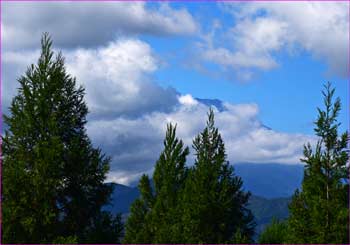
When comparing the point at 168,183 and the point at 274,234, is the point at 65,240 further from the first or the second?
the point at 274,234

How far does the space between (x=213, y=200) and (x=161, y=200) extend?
22.9 feet

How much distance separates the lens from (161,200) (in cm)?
4512

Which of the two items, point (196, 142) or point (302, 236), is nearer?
point (302, 236)

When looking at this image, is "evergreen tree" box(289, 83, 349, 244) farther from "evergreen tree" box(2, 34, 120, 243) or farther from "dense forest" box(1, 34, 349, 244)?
"evergreen tree" box(2, 34, 120, 243)

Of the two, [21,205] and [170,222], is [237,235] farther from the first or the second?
[21,205]

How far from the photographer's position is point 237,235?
38.3m

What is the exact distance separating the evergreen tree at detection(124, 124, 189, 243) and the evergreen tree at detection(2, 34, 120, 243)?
1727 centimetres

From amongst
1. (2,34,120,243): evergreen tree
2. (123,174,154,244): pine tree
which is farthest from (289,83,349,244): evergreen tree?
(123,174,154,244): pine tree

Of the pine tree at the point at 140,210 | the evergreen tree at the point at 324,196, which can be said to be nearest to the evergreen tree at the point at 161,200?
the pine tree at the point at 140,210

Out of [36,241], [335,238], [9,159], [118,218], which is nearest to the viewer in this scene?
[36,241]

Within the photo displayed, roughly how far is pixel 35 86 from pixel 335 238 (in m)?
17.7

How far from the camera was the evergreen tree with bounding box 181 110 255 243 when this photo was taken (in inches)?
1519

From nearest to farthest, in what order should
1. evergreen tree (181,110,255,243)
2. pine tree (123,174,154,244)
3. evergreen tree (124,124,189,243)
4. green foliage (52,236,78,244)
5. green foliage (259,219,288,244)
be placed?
green foliage (52,236,78,244) < evergreen tree (181,110,255,243) < evergreen tree (124,124,189,243) < pine tree (123,174,154,244) < green foliage (259,219,288,244)

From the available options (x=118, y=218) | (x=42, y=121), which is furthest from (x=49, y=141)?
(x=118, y=218)
